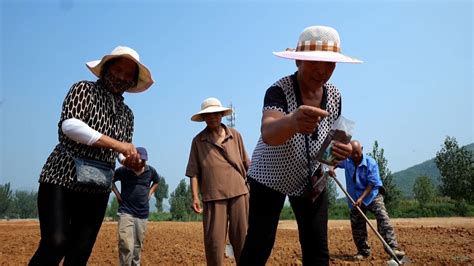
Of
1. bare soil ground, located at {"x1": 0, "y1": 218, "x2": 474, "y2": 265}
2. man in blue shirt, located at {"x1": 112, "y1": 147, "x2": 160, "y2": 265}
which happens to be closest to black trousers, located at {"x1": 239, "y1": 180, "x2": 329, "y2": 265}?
man in blue shirt, located at {"x1": 112, "y1": 147, "x2": 160, "y2": 265}

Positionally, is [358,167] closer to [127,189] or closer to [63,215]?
[127,189]

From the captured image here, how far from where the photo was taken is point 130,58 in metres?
3.51

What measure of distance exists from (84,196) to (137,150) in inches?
17.3

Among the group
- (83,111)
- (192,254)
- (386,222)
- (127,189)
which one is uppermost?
(83,111)

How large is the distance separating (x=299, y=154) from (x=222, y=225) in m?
2.04

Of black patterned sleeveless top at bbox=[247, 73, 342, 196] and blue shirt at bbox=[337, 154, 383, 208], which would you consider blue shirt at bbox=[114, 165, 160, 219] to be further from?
black patterned sleeveless top at bbox=[247, 73, 342, 196]

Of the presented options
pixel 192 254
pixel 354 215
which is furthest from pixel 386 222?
pixel 192 254

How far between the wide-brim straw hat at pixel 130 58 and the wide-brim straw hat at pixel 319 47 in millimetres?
1052

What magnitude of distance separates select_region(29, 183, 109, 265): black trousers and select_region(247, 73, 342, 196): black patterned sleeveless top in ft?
3.57

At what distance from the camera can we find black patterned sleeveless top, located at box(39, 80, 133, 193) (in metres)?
3.25

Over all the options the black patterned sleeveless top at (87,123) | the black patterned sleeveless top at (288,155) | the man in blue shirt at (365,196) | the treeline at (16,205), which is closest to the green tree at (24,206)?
the treeline at (16,205)

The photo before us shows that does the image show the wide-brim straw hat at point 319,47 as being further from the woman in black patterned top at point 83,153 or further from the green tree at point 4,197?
the green tree at point 4,197

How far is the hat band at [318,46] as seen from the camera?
9.61ft

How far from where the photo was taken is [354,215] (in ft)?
24.0
